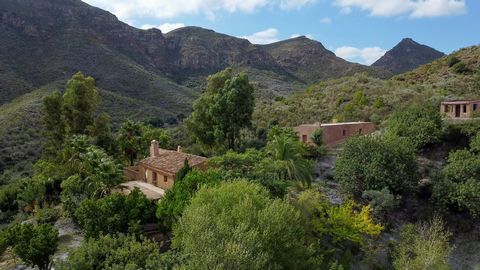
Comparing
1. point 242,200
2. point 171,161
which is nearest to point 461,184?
point 242,200

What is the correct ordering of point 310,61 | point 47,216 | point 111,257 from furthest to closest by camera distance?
point 310,61 < point 47,216 < point 111,257

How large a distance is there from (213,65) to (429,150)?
9508 centimetres

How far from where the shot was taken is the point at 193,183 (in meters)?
22.1

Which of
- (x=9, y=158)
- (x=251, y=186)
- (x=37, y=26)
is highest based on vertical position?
(x=37, y=26)

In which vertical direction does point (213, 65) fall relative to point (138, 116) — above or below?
above

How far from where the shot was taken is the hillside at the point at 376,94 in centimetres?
5119

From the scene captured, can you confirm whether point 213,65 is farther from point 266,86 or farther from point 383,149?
point 383,149

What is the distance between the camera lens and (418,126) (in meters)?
34.2

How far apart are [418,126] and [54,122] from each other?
1253 inches

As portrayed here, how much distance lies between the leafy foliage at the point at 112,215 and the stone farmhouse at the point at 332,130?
735 inches

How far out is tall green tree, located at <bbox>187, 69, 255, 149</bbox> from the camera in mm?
33044

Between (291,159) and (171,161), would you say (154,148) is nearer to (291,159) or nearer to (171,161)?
(171,161)

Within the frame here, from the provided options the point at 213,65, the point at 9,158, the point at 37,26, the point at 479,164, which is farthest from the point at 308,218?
the point at 213,65

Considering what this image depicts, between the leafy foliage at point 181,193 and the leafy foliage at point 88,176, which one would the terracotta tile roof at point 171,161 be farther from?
the leafy foliage at point 181,193
